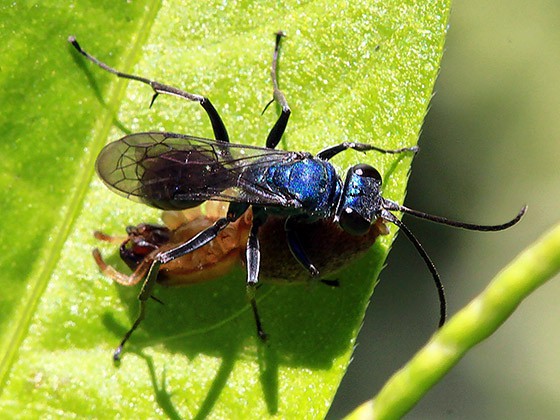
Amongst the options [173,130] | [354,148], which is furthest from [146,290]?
[354,148]

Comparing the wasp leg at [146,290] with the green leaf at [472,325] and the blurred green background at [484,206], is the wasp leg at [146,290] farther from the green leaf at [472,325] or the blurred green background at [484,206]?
the blurred green background at [484,206]

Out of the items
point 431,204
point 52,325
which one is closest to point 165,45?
point 52,325

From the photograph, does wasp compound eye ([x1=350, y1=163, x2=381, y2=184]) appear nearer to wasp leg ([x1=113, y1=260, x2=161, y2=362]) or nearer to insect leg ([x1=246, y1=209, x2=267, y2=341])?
insect leg ([x1=246, y1=209, x2=267, y2=341])

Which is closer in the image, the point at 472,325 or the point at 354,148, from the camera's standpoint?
the point at 472,325

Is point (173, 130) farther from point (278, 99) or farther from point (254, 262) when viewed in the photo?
point (254, 262)

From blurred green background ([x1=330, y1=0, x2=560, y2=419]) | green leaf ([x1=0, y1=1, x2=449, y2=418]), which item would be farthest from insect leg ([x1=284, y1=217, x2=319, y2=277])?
blurred green background ([x1=330, y1=0, x2=560, y2=419])

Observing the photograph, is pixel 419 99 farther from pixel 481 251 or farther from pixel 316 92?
pixel 481 251

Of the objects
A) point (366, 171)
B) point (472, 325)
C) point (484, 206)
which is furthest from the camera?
point (484, 206)

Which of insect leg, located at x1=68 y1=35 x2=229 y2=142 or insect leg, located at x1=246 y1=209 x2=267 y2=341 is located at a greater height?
insect leg, located at x1=68 y1=35 x2=229 y2=142

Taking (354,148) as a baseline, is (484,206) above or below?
below
